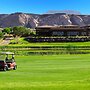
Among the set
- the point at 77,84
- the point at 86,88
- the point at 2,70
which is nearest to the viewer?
the point at 86,88

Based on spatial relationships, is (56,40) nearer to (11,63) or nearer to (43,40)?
(43,40)

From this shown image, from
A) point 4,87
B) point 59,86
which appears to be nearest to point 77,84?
point 59,86

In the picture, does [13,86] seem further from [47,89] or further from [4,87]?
[47,89]

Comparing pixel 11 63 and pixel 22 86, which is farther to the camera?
pixel 11 63

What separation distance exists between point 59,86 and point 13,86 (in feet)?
8.29

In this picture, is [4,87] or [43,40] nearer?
[4,87]

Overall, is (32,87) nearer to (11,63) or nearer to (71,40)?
(11,63)

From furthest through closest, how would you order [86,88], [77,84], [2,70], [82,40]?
[82,40]
[2,70]
[77,84]
[86,88]

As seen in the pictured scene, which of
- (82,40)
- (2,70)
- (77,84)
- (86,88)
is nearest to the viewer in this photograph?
(86,88)

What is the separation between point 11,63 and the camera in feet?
116

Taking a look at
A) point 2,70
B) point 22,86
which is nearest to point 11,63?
point 2,70

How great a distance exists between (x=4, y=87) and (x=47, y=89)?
91.5 inches

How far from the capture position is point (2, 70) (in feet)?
111

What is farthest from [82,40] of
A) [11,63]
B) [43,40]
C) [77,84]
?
[77,84]
